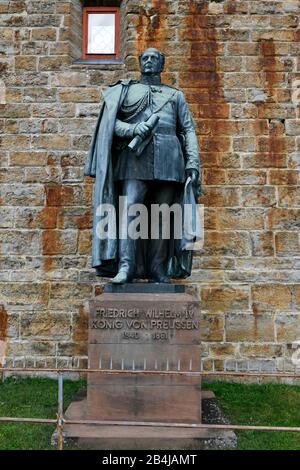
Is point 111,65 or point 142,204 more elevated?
point 111,65

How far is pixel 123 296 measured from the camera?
4523 mm

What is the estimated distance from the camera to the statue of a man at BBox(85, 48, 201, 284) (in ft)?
15.4

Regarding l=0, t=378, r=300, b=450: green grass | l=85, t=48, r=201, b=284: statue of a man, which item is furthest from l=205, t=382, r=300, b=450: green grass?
l=85, t=48, r=201, b=284: statue of a man

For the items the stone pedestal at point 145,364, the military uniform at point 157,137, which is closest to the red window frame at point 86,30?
the military uniform at point 157,137

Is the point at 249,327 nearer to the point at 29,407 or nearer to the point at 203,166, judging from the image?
the point at 203,166

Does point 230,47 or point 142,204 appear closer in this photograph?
point 142,204

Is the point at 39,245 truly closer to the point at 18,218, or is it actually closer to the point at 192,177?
the point at 18,218

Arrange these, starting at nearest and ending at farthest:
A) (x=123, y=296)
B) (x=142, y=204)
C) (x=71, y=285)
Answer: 1. (x=123, y=296)
2. (x=142, y=204)
3. (x=71, y=285)

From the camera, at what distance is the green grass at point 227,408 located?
4.23 m

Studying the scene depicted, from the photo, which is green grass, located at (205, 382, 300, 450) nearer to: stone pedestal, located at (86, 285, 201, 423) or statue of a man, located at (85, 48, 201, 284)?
stone pedestal, located at (86, 285, 201, 423)

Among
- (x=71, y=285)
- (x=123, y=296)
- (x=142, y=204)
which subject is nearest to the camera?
(x=123, y=296)

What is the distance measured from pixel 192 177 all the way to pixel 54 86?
3.91 meters

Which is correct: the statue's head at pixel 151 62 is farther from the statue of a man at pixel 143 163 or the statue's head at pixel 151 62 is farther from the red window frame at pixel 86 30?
the red window frame at pixel 86 30

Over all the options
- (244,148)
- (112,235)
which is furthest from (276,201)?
(112,235)
